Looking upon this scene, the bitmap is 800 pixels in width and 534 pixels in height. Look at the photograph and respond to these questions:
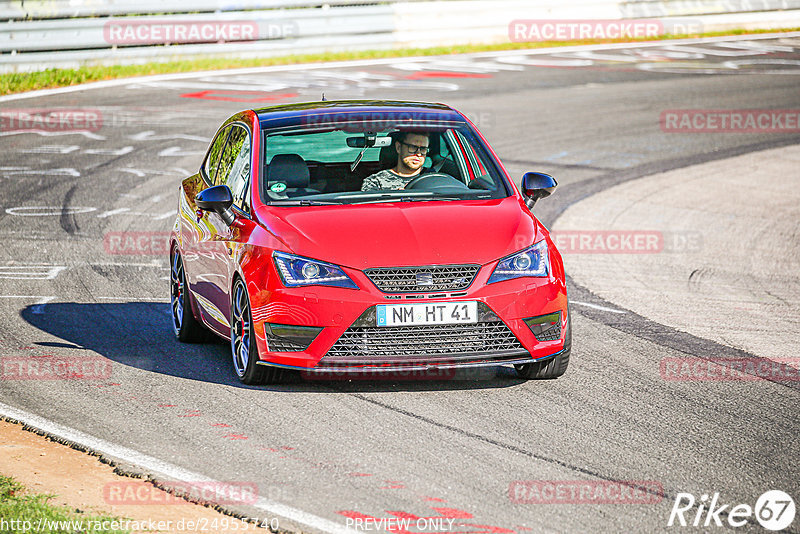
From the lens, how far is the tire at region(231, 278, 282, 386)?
299 inches

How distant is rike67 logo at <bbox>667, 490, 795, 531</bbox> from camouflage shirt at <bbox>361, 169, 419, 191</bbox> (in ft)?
11.7

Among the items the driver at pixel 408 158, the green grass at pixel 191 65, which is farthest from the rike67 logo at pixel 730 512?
the green grass at pixel 191 65

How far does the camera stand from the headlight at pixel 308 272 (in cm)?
722

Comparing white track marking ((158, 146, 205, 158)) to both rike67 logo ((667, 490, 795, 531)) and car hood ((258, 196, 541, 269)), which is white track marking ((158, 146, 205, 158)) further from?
rike67 logo ((667, 490, 795, 531))

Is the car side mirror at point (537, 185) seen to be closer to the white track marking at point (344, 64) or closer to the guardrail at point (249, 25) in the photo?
the white track marking at point (344, 64)

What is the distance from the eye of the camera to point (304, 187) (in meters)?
8.24

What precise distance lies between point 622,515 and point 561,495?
1.19 feet

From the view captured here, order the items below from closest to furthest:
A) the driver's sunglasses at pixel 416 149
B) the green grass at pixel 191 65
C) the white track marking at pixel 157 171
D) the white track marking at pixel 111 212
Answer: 1. the driver's sunglasses at pixel 416 149
2. the white track marking at pixel 111 212
3. the white track marking at pixel 157 171
4. the green grass at pixel 191 65

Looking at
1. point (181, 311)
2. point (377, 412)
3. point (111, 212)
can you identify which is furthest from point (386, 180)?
point (111, 212)

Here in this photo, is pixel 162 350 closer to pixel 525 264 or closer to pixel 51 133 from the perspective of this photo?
pixel 525 264

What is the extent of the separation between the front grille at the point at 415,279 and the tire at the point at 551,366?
87 cm

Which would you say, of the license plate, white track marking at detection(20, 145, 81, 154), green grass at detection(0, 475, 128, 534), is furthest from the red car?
white track marking at detection(20, 145, 81, 154)

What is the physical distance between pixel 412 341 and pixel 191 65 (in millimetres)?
20951

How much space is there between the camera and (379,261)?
722 cm
